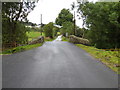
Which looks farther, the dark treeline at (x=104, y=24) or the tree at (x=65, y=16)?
the tree at (x=65, y=16)

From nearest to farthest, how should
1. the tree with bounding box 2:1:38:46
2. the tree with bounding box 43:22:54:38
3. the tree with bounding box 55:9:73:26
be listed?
the tree with bounding box 2:1:38:46
the tree with bounding box 43:22:54:38
the tree with bounding box 55:9:73:26

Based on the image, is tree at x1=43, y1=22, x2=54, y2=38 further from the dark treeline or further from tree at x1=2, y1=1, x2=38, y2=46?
tree at x1=2, y1=1, x2=38, y2=46

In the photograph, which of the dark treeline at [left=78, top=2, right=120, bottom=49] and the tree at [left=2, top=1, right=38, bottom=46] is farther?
the dark treeline at [left=78, top=2, right=120, bottom=49]

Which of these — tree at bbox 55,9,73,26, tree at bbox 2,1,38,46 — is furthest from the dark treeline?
tree at bbox 55,9,73,26

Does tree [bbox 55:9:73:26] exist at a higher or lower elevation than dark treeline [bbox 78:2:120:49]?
higher

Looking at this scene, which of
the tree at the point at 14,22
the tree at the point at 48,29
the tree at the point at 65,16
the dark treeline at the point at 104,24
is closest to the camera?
the tree at the point at 14,22

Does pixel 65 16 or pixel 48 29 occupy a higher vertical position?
pixel 65 16

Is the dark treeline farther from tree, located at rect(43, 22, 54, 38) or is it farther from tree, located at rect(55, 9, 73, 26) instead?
tree, located at rect(55, 9, 73, 26)

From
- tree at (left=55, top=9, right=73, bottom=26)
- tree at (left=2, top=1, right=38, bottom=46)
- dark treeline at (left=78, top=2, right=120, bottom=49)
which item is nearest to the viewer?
tree at (left=2, top=1, right=38, bottom=46)

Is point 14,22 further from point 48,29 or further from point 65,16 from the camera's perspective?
point 65,16

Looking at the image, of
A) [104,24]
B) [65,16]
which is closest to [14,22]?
[104,24]

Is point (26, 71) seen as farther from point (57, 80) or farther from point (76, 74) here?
point (76, 74)

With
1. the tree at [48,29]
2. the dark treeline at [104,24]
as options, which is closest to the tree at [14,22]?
the dark treeline at [104,24]

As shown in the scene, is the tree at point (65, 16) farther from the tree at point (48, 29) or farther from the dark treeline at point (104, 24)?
the dark treeline at point (104, 24)
